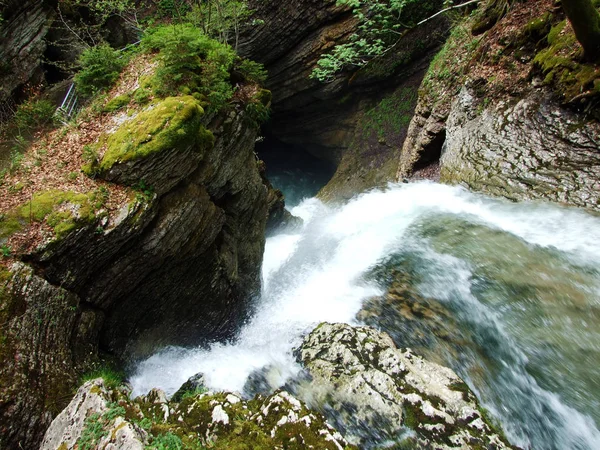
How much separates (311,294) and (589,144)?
23.9 feet

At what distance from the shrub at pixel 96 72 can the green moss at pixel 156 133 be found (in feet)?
8.67

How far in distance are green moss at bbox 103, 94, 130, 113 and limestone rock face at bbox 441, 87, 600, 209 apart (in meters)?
9.53

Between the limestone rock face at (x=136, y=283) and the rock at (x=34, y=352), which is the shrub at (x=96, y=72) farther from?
the rock at (x=34, y=352)

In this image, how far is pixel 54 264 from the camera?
16.6 ft

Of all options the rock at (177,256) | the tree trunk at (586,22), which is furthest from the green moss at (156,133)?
the tree trunk at (586,22)

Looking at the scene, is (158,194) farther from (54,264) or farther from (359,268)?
(359,268)

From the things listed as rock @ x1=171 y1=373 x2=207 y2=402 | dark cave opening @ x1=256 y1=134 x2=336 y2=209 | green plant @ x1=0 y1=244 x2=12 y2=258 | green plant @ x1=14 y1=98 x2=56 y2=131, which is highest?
green plant @ x1=14 y1=98 x2=56 y2=131

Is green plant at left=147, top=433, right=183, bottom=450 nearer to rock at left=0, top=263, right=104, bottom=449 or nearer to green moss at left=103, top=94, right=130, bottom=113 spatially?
rock at left=0, top=263, right=104, bottom=449

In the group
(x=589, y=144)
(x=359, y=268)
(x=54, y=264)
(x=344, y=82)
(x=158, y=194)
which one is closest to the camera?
(x=54, y=264)

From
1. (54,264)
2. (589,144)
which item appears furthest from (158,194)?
(589,144)

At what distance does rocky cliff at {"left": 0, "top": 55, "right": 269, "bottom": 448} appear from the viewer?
462cm

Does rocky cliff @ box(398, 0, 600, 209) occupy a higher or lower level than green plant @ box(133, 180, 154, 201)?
lower

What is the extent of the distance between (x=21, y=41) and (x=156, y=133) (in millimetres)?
10393

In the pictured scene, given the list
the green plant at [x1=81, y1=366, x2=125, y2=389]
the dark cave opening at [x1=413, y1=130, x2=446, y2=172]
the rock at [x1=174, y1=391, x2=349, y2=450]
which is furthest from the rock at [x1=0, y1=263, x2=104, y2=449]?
the dark cave opening at [x1=413, y1=130, x2=446, y2=172]
